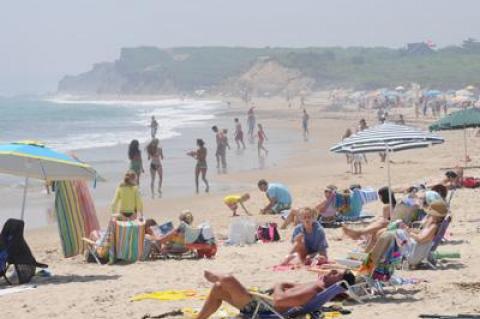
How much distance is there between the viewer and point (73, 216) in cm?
1042

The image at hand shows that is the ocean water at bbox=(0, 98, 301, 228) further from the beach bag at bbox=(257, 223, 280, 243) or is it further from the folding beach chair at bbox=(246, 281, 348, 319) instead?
the folding beach chair at bbox=(246, 281, 348, 319)

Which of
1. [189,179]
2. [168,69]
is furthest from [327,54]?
[189,179]

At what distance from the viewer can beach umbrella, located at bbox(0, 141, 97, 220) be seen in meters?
9.01

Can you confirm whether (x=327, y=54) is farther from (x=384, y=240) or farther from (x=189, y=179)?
(x=384, y=240)

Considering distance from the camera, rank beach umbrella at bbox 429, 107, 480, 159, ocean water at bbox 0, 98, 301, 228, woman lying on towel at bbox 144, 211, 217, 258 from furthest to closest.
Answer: ocean water at bbox 0, 98, 301, 228 → beach umbrella at bbox 429, 107, 480, 159 → woman lying on towel at bbox 144, 211, 217, 258

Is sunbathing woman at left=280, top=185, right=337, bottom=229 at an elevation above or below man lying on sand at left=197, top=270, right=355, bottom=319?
below

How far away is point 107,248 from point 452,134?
72.9 ft

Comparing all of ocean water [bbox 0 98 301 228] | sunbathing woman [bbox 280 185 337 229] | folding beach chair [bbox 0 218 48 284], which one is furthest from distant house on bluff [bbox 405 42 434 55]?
folding beach chair [bbox 0 218 48 284]

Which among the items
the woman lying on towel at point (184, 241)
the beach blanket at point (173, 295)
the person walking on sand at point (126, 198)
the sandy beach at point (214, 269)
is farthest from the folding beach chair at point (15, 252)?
the person walking on sand at point (126, 198)

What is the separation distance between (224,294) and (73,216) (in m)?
4.27

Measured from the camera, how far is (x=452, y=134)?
30.6 meters

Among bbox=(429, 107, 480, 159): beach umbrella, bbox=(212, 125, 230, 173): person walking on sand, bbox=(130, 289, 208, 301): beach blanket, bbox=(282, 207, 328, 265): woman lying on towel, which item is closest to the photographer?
bbox=(130, 289, 208, 301): beach blanket

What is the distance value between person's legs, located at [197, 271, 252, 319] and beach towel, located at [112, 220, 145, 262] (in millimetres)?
3562

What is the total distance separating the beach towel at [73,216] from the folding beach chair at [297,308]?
413 centimetres
